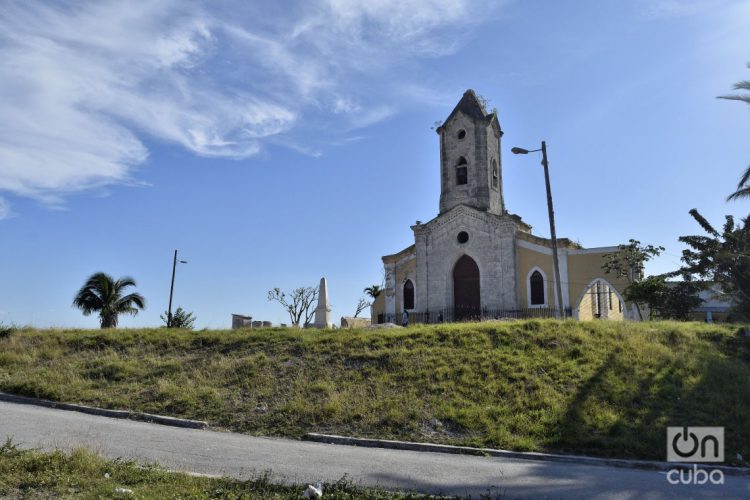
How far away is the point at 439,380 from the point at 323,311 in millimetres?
10798

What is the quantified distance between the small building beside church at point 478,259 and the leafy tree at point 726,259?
12.4ft

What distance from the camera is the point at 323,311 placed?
24141mm

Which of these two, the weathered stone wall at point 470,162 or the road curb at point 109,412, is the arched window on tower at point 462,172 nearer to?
the weathered stone wall at point 470,162

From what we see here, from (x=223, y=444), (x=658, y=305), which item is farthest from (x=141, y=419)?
(x=658, y=305)

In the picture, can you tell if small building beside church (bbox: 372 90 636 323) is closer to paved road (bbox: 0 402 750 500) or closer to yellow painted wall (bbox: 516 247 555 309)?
yellow painted wall (bbox: 516 247 555 309)

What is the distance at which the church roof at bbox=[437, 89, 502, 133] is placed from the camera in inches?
1315

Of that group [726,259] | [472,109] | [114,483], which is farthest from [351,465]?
[472,109]

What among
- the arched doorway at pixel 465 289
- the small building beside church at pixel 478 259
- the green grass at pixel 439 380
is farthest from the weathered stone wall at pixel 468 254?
the green grass at pixel 439 380

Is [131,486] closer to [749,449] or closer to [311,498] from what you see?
[311,498]

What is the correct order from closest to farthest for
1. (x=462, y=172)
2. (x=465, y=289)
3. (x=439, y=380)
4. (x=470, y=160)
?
(x=439, y=380)
(x=465, y=289)
(x=470, y=160)
(x=462, y=172)

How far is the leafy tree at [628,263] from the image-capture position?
1134 inches

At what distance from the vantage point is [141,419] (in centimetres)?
1288

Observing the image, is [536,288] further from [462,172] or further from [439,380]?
[439,380]

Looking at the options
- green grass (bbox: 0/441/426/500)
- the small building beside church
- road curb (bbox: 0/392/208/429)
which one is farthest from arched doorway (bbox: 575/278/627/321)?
green grass (bbox: 0/441/426/500)
